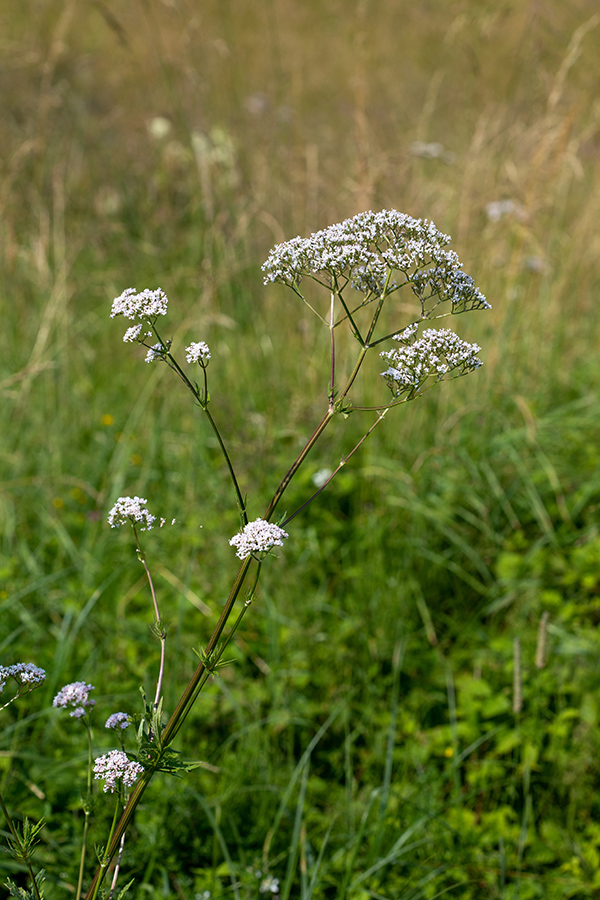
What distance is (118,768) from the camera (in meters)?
1.19

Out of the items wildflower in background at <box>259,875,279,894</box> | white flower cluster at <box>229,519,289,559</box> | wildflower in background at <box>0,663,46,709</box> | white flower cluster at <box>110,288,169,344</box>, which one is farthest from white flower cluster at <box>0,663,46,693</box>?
wildflower in background at <box>259,875,279,894</box>

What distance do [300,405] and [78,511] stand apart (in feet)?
4.32

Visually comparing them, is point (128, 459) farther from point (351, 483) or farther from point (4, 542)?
point (351, 483)

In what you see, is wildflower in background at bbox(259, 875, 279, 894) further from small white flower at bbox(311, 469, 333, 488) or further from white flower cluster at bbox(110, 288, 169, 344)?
small white flower at bbox(311, 469, 333, 488)

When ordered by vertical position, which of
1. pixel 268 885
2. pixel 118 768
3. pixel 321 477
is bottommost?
pixel 268 885

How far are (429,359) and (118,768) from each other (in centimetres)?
90

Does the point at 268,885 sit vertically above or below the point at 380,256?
below

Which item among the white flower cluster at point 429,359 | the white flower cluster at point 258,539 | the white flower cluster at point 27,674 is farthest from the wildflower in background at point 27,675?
the white flower cluster at point 429,359

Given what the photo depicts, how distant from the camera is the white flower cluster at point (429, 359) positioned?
4.06ft

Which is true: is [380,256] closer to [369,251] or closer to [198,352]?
[369,251]

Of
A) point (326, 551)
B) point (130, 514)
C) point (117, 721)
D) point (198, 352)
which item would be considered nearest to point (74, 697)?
point (117, 721)

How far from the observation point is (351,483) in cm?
353

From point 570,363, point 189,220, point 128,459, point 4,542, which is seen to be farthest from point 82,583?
point 189,220

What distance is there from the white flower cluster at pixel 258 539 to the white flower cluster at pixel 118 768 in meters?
0.44
